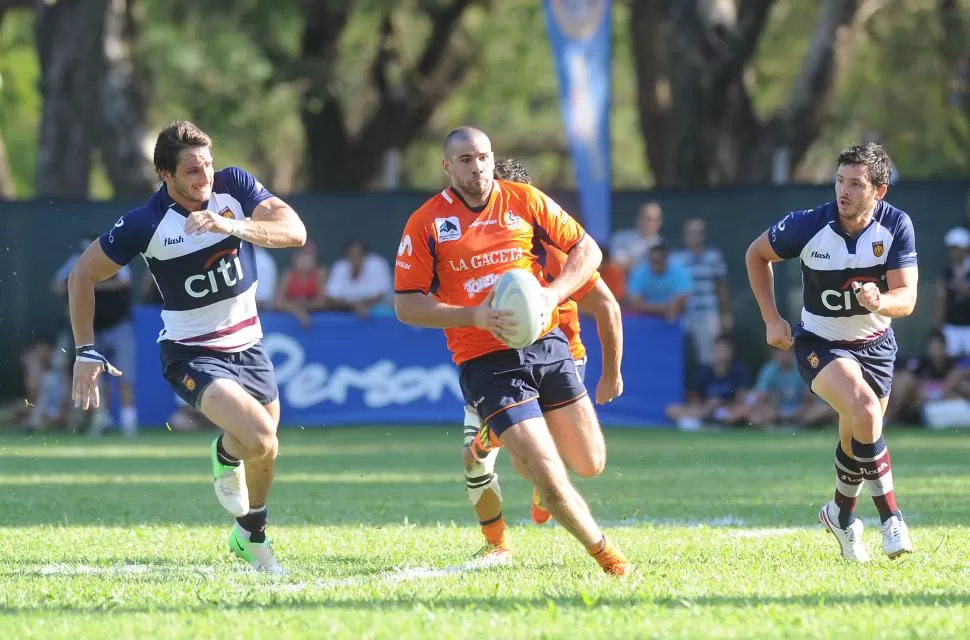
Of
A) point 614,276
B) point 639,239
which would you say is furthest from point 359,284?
point 639,239

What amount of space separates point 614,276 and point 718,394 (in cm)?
179

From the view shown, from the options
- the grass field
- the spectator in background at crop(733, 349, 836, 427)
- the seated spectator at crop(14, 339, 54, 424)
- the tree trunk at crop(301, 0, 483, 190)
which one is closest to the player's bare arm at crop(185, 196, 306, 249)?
the grass field

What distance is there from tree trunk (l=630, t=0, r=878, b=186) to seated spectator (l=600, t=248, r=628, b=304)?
5.82 meters

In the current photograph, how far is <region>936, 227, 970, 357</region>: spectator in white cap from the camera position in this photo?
1695 cm

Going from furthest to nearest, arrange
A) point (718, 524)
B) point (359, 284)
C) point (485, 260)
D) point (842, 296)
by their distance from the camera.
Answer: point (359, 284) < point (718, 524) < point (842, 296) < point (485, 260)

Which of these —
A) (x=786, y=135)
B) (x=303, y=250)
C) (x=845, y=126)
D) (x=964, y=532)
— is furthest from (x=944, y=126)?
(x=964, y=532)

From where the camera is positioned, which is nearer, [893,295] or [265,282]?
[893,295]

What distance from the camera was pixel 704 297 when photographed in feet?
58.2

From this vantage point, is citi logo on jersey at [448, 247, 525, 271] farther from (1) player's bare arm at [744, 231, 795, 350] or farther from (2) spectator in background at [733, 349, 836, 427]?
(2) spectator in background at [733, 349, 836, 427]

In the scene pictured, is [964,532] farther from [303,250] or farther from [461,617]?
[303,250]

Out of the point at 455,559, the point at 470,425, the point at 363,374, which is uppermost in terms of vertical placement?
the point at 470,425

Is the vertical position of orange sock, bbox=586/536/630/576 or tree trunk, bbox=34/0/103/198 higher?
tree trunk, bbox=34/0/103/198

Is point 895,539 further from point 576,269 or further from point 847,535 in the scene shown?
point 576,269

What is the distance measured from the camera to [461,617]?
19.5 ft
